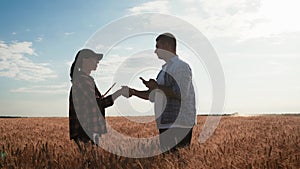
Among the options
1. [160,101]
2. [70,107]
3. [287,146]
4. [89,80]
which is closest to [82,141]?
[70,107]

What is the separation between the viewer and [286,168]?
382 cm

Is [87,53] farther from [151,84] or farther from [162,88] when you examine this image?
[162,88]

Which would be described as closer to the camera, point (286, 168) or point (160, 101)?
point (286, 168)

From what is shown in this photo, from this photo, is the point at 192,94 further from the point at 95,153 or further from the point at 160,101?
the point at 95,153

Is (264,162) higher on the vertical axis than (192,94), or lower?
lower

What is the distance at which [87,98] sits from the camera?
546 centimetres

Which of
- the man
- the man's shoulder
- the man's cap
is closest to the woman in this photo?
the man's cap

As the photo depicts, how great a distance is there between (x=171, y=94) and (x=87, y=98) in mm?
1205

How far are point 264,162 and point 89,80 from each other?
8.24ft

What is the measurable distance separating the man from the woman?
1.73ft

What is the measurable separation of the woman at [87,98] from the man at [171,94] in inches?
20.8

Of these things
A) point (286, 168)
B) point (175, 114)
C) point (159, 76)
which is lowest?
point (286, 168)

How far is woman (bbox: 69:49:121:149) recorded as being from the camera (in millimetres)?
5430

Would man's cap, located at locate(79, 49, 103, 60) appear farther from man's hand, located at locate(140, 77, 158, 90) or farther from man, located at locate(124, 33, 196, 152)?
man's hand, located at locate(140, 77, 158, 90)
